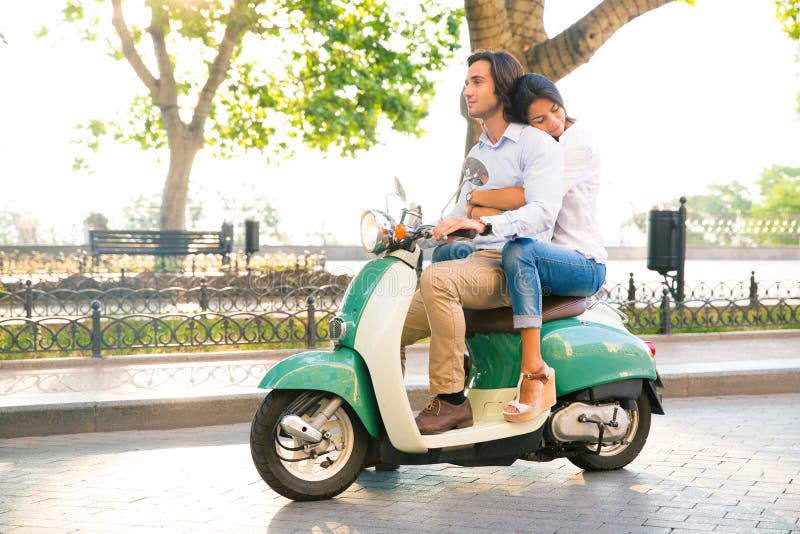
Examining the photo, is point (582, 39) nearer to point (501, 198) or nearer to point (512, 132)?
point (512, 132)

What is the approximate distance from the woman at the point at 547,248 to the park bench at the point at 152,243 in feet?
47.8

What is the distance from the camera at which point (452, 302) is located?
440 cm

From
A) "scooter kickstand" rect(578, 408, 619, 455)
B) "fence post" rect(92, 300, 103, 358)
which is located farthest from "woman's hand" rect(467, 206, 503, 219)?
"fence post" rect(92, 300, 103, 358)

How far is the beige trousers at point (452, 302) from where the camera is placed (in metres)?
4.39

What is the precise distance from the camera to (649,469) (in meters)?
5.16

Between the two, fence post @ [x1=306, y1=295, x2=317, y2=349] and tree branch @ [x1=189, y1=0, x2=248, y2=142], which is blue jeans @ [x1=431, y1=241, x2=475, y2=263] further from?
tree branch @ [x1=189, y1=0, x2=248, y2=142]

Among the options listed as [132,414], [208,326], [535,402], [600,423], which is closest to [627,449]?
[600,423]

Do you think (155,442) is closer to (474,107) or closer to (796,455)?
(474,107)

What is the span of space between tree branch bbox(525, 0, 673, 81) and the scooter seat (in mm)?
6697

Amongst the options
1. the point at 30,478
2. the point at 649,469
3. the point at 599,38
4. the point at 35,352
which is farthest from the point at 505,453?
the point at 599,38

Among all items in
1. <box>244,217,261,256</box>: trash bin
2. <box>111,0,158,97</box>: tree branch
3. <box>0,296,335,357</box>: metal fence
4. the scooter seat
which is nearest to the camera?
the scooter seat

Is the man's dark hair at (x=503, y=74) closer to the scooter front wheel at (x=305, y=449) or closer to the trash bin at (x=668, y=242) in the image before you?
the scooter front wheel at (x=305, y=449)

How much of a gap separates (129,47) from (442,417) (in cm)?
1900

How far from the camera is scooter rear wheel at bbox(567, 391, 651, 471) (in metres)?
5.05
